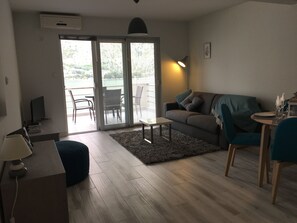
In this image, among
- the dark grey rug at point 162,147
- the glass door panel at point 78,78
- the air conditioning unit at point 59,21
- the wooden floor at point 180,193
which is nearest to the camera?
the wooden floor at point 180,193

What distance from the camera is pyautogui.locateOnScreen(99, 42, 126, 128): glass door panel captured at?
5750 mm

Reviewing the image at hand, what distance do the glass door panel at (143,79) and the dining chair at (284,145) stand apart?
4101 millimetres

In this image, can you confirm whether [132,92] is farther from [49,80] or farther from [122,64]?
[49,80]

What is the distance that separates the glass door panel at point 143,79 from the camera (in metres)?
6.05

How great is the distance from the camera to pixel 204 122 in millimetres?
4531

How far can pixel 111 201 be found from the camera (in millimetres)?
2680

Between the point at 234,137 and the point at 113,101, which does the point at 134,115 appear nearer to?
the point at 113,101

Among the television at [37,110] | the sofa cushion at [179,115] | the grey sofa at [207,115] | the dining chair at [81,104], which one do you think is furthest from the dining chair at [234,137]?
the dining chair at [81,104]

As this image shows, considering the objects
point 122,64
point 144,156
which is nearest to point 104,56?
point 122,64

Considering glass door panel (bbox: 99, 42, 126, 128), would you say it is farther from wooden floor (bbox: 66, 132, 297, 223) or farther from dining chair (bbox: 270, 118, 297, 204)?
dining chair (bbox: 270, 118, 297, 204)

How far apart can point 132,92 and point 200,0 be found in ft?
8.55

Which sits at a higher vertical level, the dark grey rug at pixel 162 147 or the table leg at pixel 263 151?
the table leg at pixel 263 151

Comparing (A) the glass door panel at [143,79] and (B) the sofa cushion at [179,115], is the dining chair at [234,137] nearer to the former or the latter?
(B) the sofa cushion at [179,115]

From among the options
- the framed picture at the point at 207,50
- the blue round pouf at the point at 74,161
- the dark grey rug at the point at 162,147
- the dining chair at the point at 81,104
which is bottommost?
the dark grey rug at the point at 162,147
